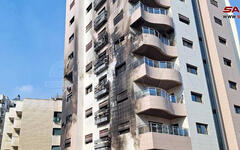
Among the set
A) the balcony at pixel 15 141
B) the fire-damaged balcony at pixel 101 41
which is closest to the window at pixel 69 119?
the fire-damaged balcony at pixel 101 41

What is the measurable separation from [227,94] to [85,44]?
17906 mm

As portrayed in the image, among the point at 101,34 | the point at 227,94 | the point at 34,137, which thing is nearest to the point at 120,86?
the point at 101,34

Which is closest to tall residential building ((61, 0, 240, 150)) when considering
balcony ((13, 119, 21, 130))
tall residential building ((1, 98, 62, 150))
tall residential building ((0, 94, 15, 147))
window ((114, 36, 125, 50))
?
window ((114, 36, 125, 50))

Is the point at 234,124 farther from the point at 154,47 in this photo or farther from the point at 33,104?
the point at 33,104

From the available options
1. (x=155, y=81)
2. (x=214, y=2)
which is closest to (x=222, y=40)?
(x=214, y=2)

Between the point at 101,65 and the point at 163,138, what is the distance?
1112 cm

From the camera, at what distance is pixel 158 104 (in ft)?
68.0

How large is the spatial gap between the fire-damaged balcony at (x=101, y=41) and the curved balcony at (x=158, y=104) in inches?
343

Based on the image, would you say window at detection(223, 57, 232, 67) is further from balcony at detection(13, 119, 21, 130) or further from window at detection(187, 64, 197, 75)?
balcony at detection(13, 119, 21, 130)

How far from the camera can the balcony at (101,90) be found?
25.8 meters

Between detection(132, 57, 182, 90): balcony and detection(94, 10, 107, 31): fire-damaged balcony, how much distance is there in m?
9.16


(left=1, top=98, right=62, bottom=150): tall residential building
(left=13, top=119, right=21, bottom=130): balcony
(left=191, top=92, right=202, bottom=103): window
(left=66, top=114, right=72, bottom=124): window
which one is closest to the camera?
(left=191, top=92, right=202, bottom=103): window

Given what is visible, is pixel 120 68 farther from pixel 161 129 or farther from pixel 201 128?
pixel 201 128

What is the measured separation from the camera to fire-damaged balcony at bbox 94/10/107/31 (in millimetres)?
29641
